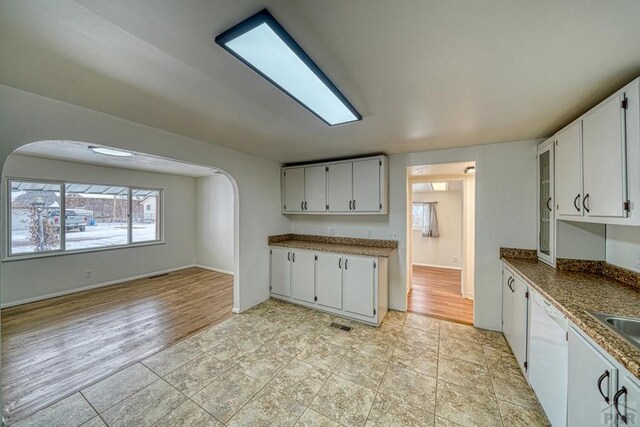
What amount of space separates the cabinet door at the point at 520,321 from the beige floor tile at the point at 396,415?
112 centimetres

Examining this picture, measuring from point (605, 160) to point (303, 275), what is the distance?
131 inches

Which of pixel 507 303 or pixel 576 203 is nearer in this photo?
pixel 576 203

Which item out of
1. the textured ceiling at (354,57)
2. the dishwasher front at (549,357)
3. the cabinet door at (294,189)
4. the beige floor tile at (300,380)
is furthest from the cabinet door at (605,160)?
the cabinet door at (294,189)

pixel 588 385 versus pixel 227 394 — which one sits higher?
pixel 588 385

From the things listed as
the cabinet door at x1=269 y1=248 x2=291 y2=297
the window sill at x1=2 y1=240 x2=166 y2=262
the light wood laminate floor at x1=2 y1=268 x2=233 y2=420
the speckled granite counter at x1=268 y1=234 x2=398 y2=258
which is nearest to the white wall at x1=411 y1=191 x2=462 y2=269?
the speckled granite counter at x1=268 y1=234 x2=398 y2=258

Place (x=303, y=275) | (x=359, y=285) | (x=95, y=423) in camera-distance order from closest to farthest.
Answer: (x=95, y=423) → (x=359, y=285) → (x=303, y=275)

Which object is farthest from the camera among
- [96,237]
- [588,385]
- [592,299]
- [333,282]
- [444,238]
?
[444,238]

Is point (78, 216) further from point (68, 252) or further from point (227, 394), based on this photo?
point (227, 394)

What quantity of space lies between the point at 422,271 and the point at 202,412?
5598 mm

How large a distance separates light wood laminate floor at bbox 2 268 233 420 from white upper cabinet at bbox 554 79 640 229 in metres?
4.05

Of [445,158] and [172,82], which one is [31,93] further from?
[445,158]

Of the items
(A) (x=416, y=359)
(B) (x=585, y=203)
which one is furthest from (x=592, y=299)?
(A) (x=416, y=359)

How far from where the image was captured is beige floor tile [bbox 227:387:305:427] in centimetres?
167

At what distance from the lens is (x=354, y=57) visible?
1.31 m
